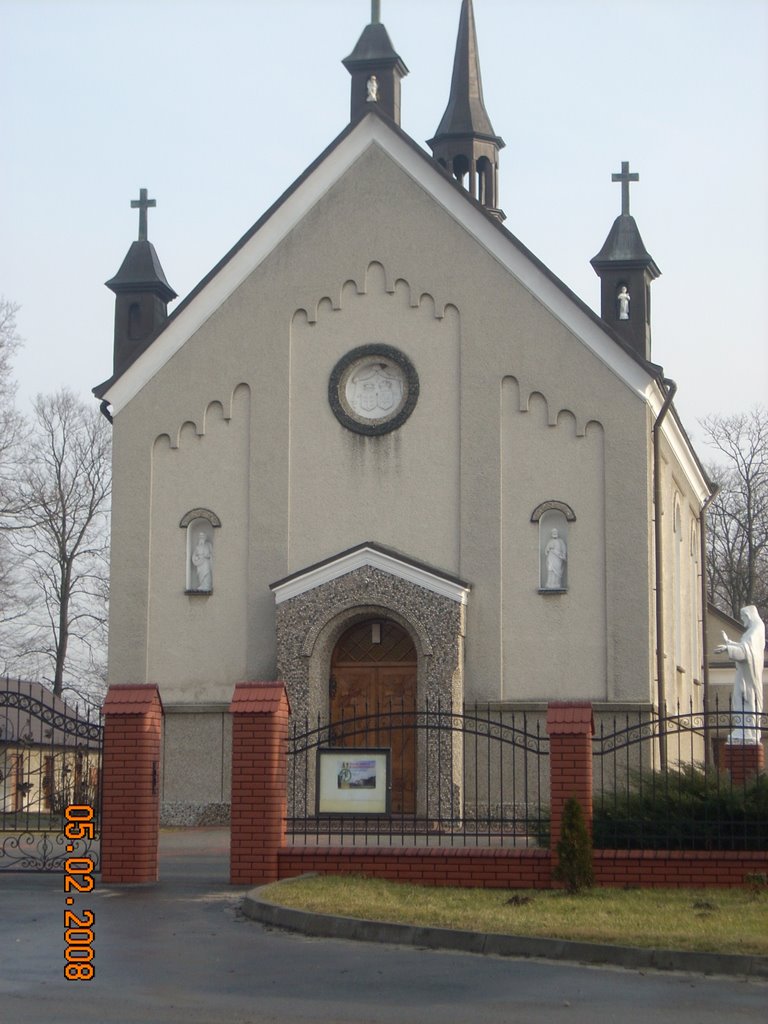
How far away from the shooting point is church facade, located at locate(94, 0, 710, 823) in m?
24.6

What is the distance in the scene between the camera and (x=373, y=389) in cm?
2612

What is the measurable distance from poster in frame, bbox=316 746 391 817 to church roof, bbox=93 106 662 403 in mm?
11278

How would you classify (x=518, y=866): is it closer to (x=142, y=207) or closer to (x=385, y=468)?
(x=385, y=468)

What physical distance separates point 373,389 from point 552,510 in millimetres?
3721

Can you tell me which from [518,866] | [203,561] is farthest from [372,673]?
[518,866]

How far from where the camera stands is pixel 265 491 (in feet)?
85.4

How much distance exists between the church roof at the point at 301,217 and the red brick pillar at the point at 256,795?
1153 centimetres

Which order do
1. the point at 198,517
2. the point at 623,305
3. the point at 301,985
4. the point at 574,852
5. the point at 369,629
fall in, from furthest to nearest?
the point at 198,517, the point at 623,305, the point at 369,629, the point at 574,852, the point at 301,985

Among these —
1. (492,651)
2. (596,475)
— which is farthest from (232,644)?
(596,475)

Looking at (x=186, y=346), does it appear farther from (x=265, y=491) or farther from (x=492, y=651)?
(x=492, y=651)

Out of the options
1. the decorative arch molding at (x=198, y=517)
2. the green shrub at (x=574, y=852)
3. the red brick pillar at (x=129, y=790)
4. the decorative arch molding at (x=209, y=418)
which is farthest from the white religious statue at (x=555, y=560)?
the green shrub at (x=574, y=852)

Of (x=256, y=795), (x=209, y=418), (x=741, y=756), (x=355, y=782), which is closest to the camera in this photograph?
(x=256, y=795)

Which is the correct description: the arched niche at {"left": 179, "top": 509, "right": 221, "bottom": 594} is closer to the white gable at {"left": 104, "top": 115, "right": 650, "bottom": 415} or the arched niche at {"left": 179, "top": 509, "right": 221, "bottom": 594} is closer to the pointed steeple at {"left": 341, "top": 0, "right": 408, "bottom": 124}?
the white gable at {"left": 104, "top": 115, "right": 650, "bottom": 415}

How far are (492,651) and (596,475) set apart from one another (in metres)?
3.26
